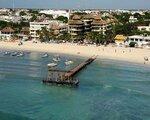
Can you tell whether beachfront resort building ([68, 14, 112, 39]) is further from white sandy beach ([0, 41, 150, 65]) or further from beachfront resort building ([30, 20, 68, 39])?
white sandy beach ([0, 41, 150, 65])

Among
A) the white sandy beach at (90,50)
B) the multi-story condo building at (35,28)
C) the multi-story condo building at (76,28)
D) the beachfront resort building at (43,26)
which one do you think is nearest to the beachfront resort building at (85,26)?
the multi-story condo building at (76,28)

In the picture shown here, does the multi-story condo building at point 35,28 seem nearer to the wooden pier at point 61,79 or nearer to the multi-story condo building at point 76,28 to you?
the multi-story condo building at point 76,28

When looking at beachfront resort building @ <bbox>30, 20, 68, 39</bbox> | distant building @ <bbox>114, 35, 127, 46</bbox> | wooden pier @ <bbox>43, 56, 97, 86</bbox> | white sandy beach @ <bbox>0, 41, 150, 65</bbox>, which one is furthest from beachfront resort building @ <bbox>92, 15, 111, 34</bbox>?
wooden pier @ <bbox>43, 56, 97, 86</bbox>

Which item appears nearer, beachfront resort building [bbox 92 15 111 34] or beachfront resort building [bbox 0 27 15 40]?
beachfront resort building [bbox 92 15 111 34]

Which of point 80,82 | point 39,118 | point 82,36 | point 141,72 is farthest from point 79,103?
point 82,36

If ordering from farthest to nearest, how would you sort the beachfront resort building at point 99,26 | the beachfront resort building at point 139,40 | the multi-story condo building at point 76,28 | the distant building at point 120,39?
the beachfront resort building at point 99,26 → the multi-story condo building at point 76,28 → the distant building at point 120,39 → the beachfront resort building at point 139,40

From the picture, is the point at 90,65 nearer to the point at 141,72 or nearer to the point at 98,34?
the point at 141,72
